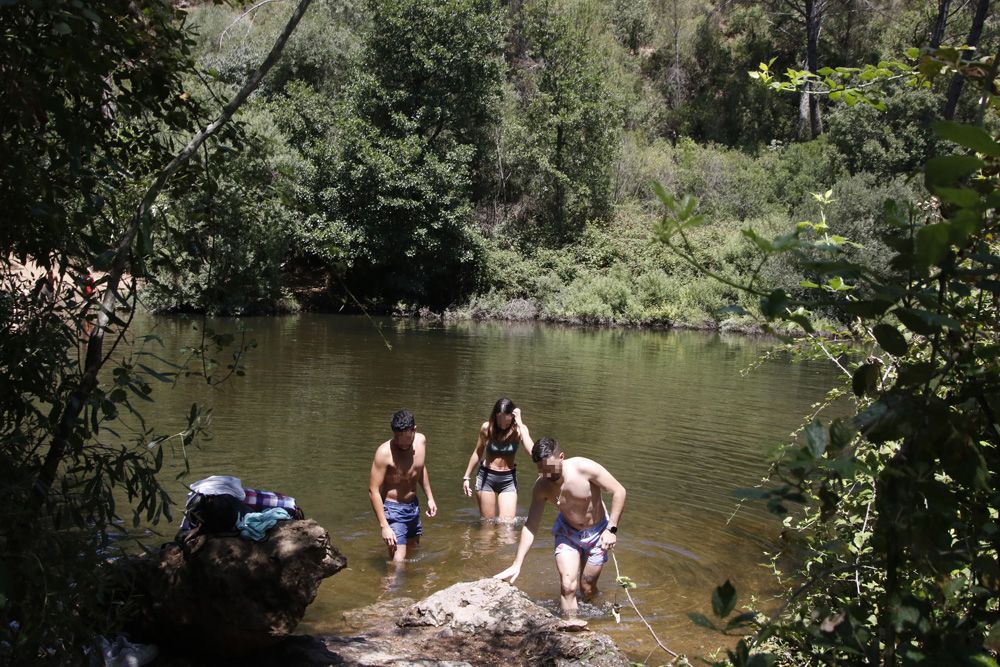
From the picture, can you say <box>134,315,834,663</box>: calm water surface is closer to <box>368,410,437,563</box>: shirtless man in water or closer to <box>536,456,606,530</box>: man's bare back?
<box>368,410,437,563</box>: shirtless man in water

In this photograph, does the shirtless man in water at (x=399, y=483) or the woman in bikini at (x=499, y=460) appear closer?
the shirtless man in water at (x=399, y=483)

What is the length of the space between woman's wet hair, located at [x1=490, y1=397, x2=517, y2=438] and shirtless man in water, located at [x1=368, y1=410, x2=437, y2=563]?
1.07 meters

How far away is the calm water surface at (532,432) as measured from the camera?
28.2 ft

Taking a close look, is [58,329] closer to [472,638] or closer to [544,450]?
[472,638]

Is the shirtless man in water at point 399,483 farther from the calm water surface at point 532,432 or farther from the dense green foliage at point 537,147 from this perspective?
the dense green foliage at point 537,147

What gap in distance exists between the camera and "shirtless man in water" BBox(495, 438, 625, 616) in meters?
7.55

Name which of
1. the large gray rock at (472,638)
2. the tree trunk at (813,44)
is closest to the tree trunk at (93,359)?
the large gray rock at (472,638)

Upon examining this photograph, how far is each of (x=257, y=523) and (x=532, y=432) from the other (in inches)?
380

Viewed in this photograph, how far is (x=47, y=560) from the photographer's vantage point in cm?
304

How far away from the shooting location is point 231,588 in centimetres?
508

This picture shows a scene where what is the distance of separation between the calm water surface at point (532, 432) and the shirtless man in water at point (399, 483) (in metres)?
0.38

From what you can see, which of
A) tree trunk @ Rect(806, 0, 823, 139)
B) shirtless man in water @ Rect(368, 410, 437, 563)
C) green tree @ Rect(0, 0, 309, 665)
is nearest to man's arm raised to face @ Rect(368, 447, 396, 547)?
shirtless man in water @ Rect(368, 410, 437, 563)

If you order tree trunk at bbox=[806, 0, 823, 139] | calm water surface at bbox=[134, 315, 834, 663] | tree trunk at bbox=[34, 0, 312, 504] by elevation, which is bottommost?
calm water surface at bbox=[134, 315, 834, 663]

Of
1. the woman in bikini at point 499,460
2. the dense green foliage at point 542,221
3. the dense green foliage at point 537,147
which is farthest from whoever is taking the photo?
the dense green foliage at point 537,147
